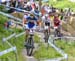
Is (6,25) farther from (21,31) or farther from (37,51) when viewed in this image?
(37,51)

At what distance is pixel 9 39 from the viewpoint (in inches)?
602

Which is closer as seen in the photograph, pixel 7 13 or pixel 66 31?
pixel 7 13

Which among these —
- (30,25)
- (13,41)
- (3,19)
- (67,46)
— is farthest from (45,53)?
(3,19)

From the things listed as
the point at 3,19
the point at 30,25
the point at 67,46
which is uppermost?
the point at 30,25

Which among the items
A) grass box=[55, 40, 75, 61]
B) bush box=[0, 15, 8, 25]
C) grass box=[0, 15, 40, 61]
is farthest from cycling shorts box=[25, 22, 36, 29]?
bush box=[0, 15, 8, 25]

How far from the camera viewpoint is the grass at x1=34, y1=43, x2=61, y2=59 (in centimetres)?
1438

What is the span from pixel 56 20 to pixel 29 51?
13.8ft

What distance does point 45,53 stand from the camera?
14953mm

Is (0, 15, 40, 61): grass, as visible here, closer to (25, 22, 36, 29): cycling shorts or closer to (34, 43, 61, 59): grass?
(34, 43, 61, 59): grass

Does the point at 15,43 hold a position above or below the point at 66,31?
above

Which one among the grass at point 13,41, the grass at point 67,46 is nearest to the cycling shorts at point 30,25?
the grass at point 13,41

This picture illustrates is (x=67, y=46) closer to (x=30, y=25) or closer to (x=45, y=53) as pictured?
(x=45, y=53)

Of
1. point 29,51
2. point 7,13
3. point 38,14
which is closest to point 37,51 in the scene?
point 29,51

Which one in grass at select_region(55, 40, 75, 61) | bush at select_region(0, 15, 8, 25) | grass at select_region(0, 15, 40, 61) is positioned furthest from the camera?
bush at select_region(0, 15, 8, 25)
